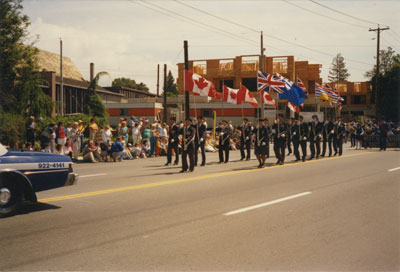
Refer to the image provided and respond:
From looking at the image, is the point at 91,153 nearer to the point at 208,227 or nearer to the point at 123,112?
the point at 208,227

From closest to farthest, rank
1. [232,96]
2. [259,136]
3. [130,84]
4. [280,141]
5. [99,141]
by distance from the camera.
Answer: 1. [259,136]
2. [280,141]
3. [99,141]
4. [232,96]
5. [130,84]

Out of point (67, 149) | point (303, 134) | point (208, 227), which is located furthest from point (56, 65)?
point (208, 227)

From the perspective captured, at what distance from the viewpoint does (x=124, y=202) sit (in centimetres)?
832

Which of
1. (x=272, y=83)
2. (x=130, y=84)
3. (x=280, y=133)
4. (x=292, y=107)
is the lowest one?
(x=280, y=133)

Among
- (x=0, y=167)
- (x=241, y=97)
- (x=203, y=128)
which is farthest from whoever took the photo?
(x=241, y=97)

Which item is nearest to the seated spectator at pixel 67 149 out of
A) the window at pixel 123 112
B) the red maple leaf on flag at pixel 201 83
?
the red maple leaf on flag at pixel 201 83

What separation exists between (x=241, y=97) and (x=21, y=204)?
64.7ft

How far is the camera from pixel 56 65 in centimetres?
5228

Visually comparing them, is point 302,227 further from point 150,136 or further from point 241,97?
point 241,97

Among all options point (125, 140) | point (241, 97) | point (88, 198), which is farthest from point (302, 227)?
point (241, 97)

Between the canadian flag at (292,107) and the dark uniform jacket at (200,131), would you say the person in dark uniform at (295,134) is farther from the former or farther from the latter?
the dark uniform jacket at (200,131)

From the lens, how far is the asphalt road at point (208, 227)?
4844mm

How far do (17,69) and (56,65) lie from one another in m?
31.4

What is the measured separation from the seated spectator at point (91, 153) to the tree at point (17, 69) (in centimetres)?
619
